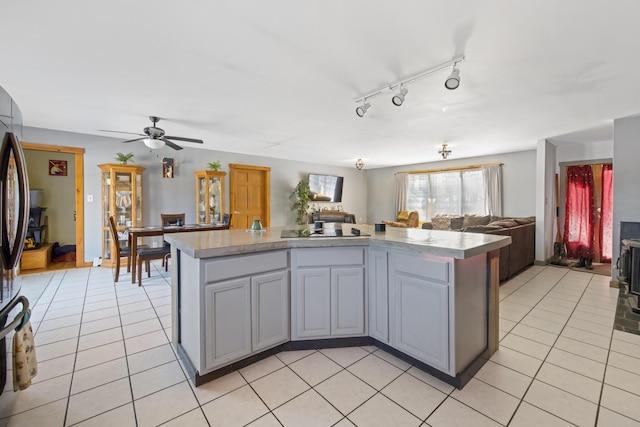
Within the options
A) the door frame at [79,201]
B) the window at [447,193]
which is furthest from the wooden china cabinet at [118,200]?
the window at [447,193]

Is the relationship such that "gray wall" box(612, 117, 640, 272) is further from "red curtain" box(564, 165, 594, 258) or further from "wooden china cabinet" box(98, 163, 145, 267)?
"wooden china cabinet" box(98, 163, 145, 267)

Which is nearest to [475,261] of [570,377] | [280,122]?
[570,377]

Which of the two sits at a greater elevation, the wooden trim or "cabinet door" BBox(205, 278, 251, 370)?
the wooden trim

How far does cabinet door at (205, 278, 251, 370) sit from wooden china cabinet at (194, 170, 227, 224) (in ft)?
13.5

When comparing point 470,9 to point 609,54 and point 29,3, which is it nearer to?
point 609,54

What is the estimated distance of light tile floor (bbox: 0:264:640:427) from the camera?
4.86ft

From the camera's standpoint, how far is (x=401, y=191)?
827 centimetres

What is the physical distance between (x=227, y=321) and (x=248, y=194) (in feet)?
17.2

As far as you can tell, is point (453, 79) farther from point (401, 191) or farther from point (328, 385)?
point (401, 191)

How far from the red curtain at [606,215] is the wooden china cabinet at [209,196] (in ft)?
24.4

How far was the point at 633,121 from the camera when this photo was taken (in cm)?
363

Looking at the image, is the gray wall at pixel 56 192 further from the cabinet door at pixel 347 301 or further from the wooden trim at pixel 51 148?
the cabinet door at pixel 347 301

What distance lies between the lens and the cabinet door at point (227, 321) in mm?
1736

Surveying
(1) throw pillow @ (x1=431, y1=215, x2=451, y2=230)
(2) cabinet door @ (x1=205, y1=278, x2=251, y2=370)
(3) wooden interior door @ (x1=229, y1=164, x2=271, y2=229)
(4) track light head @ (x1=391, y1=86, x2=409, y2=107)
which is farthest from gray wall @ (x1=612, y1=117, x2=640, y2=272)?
(3) wooden interior door @ (x1=229, y1=164, x2=271, y2=229)
